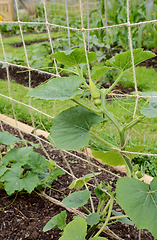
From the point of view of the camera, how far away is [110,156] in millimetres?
996

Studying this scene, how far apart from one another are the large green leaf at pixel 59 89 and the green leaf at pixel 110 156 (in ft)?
0.88

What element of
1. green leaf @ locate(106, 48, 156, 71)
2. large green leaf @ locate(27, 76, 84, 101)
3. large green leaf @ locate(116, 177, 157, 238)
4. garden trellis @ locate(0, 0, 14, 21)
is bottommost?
large green leaf @ locate(116, 177, 157, 238)

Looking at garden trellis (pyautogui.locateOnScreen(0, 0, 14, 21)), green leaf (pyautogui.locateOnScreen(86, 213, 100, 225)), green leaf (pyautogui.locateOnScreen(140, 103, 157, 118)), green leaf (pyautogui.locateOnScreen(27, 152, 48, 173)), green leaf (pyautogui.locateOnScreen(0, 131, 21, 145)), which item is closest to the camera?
green leaf (pyautogui.locateOnScreen(140, 103, 157, 118))

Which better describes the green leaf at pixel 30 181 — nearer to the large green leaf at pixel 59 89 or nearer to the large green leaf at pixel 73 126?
the large green leaf at pixel 73 126

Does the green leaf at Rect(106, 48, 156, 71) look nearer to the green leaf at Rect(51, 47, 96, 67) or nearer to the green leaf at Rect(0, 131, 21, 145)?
the green leaf at Rect(51, 47, 96, 67)

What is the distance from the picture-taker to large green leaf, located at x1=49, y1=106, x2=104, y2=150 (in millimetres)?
878

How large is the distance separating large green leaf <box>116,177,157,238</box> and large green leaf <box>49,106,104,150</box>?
0.81 ft

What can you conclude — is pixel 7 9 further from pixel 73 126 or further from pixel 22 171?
pixel 73 126

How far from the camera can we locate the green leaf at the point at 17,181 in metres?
1.42

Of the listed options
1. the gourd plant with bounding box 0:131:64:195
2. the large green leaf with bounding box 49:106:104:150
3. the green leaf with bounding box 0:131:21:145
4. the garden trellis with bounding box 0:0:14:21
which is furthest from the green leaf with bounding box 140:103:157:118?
the garden trellis with bounding box 0:0:14:21

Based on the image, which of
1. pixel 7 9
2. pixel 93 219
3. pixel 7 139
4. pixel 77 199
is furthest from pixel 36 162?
pixel 7 9

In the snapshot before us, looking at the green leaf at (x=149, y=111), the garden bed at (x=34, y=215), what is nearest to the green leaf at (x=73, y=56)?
the green leaf at (x=149, y=111)

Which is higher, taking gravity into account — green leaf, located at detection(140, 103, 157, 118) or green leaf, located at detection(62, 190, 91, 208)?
green leaf, located at detection(140, 103, 157, 118)

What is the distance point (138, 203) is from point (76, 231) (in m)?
0.29
